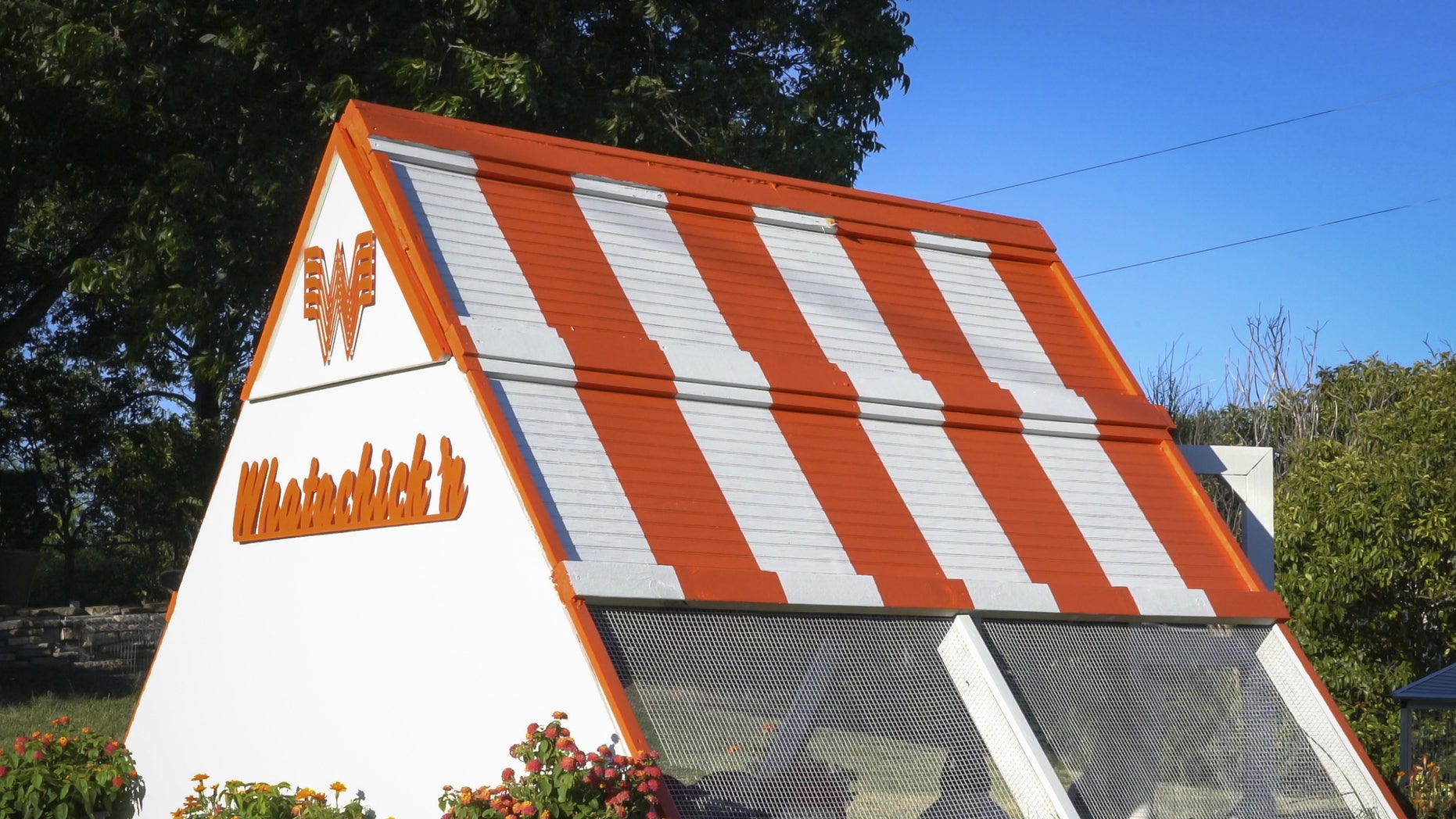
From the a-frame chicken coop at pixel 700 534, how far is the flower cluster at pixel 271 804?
12 cm

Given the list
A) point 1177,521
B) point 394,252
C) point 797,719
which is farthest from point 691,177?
point 797,719

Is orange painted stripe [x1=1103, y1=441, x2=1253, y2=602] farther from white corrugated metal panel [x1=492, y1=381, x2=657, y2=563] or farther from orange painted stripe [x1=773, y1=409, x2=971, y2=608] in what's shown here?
white corrugated metal panel [x1=492, y1=381, x2=657, y2=563]

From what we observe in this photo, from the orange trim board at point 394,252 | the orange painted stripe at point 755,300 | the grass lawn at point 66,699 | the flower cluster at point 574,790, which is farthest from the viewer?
the grass lawn at point 66,699

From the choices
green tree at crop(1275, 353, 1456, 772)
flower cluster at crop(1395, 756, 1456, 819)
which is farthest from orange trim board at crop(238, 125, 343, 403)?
green tree at crop(1275, 353, 1456, 772)

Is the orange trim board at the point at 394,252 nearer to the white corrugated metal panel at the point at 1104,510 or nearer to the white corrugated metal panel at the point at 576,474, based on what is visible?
the white corrugated metal panel at the point at 576,474

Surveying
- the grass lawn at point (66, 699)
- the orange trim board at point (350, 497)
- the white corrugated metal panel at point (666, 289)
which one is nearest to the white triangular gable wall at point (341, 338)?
the orange trim board at point (350, 497)

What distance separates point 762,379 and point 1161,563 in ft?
6.46

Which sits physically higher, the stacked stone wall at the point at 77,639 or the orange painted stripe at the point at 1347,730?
the stacked stone wall at the point at 77,639

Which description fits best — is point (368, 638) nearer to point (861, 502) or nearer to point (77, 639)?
point (861, 502)

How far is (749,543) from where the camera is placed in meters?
5.11

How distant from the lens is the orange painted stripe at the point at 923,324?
640 cm

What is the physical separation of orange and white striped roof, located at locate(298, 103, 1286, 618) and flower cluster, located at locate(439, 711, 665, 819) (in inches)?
23.2

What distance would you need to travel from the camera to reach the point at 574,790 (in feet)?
13.3

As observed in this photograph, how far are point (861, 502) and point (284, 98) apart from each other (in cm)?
1042
